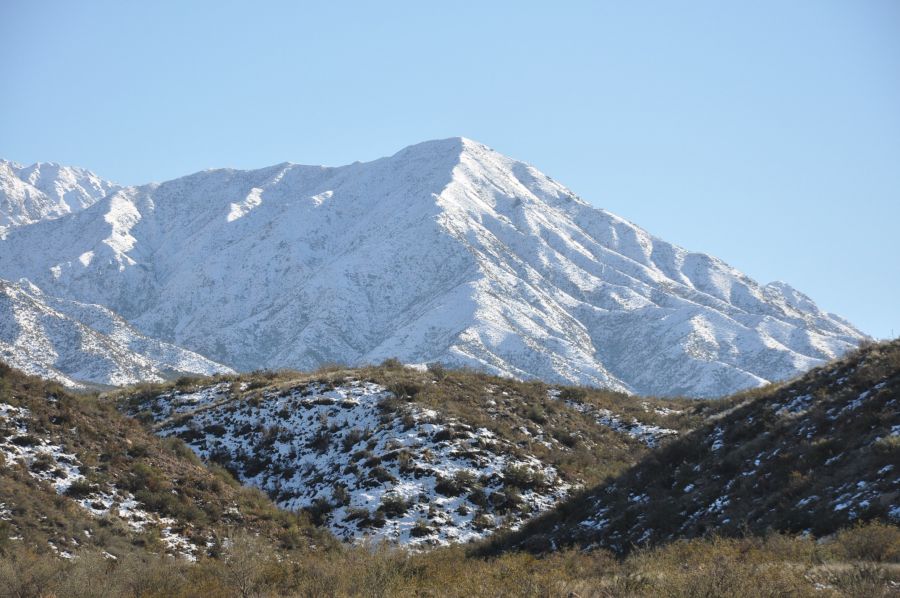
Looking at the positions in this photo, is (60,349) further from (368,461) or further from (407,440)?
(368,461)

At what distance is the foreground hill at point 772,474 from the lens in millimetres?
16781

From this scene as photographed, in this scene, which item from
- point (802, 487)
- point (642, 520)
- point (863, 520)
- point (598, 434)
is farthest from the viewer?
point (598, 434)

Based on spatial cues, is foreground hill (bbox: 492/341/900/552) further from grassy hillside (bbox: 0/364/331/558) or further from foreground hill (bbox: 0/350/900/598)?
grassy hillside (bbox: 0/364/331/558)

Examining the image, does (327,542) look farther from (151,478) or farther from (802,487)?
(802,487)

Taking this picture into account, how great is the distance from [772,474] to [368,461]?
55.0ft

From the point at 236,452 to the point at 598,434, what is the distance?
1842 cm

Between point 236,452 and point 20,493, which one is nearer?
point 20,493

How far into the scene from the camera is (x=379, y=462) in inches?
1204

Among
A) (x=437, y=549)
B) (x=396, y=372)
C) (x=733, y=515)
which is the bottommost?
(x=437, y=549)

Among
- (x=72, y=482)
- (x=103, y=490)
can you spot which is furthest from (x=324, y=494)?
(x=72, y=482)

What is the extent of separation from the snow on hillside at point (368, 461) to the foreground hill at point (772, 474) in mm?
4279

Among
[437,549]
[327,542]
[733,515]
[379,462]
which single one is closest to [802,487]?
[733,515]

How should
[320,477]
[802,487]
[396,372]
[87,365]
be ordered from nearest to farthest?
[802,487] → [320,477] → [396,372] → [87,365]

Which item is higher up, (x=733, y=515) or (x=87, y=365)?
(x=87, y=365)
